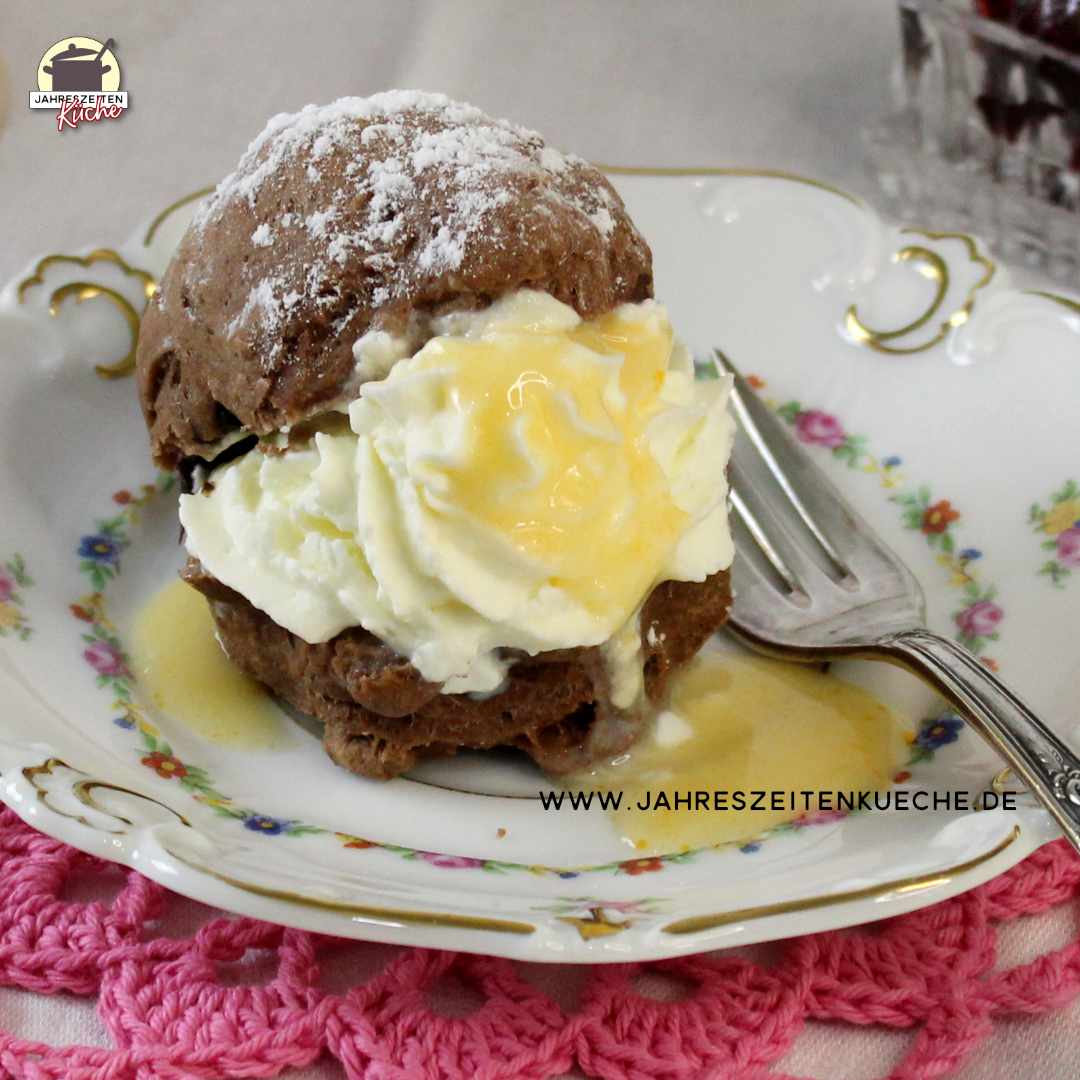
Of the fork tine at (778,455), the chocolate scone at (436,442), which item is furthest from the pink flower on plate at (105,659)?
the fork tine at (778,455)

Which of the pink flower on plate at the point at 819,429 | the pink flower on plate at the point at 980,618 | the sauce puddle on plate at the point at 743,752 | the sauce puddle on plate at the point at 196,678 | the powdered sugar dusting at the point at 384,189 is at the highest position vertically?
the powdered sugar dusting at the point at 384,189

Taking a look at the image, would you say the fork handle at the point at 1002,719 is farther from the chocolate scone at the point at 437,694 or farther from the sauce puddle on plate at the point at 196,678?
the sauce puddle on plate at the point at 196,678

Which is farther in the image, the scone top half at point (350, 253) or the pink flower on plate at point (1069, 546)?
the pink flower on plate at point (1069, 546)

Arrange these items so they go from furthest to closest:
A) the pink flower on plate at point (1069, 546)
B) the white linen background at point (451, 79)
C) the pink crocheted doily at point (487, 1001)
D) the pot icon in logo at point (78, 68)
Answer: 1. the white linen background at point (451, 79)
2. the pot icon in logo at point (78, 68)
3. the pink flower on plate at point (1069, 546)
4. the pink crocheted doily at point (487, 1001)

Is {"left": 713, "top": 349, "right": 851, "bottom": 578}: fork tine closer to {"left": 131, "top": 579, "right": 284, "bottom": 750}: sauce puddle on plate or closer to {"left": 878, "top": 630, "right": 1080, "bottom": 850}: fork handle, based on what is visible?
{"left": 878, "top": 630, "right": 1080, "bottom": 850}: fork handle

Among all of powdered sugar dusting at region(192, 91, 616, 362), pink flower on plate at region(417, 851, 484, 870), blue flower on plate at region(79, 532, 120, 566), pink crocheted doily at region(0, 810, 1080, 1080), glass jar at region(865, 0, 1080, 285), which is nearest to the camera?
pink crocheted doily at region(0, 810, 1080, 1080)

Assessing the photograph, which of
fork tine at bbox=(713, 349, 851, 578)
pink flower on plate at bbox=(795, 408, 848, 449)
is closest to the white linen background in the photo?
pink flower on plate at bbox=(795, 408, 848, 449)
